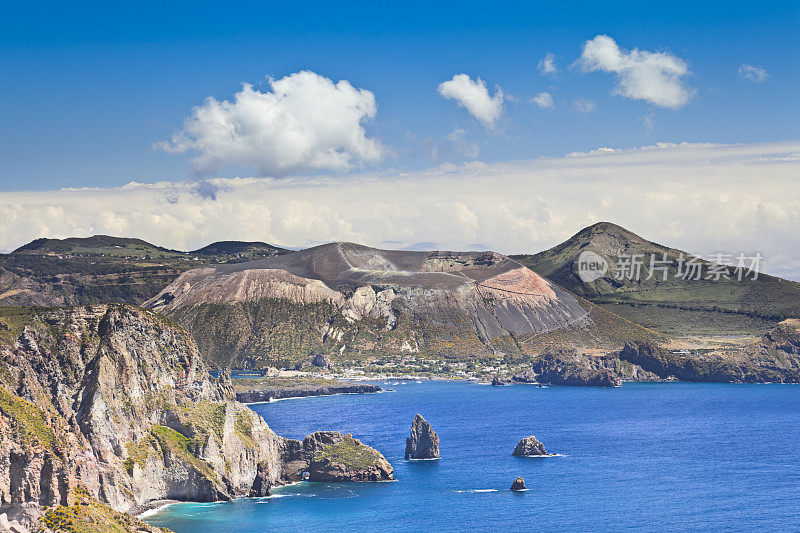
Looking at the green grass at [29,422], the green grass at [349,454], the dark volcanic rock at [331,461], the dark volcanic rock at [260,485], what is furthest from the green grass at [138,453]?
the green grass at [349,454]

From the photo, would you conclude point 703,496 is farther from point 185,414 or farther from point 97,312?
→ point 97,312

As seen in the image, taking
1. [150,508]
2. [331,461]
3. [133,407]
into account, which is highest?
[133,407]

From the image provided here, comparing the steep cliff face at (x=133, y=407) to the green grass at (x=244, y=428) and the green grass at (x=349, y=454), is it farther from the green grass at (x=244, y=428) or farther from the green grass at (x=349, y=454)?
the green grass at (x=349, y=454)

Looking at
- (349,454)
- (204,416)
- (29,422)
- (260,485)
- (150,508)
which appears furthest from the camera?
(349,454)

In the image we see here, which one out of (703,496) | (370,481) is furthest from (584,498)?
(370,481)

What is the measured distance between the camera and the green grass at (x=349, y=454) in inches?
7037

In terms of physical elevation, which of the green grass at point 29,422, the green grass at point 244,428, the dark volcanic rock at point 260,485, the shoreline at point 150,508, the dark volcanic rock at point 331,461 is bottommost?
the shoreline at point 150,508

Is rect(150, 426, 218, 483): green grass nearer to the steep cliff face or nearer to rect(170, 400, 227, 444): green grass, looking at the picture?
the steep cliff face

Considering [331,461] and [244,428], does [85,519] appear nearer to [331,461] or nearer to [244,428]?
[244,428]

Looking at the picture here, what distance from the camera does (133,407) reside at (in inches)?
6132

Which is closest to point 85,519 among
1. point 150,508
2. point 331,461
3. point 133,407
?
point 150,508

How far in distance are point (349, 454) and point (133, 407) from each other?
42272mm

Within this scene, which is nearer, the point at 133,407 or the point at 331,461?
the point at 133,407

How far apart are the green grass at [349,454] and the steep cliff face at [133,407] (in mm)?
6436
